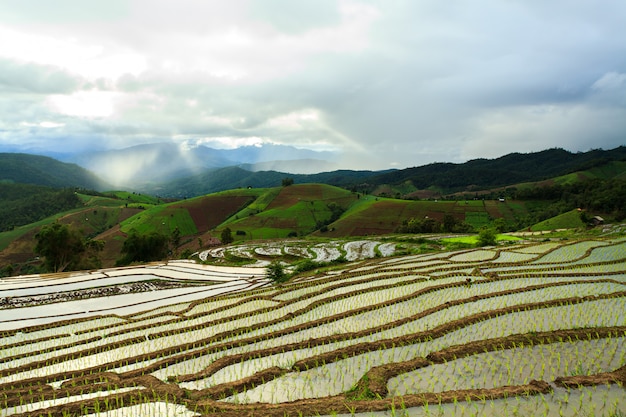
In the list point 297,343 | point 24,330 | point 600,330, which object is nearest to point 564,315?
point 600,330

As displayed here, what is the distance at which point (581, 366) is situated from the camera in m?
→ 8.43

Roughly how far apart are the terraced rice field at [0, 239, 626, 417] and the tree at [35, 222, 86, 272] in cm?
3428

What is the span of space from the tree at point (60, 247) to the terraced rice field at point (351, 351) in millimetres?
34283

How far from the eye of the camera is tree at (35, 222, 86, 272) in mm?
50062

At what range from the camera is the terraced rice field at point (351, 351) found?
713 centimetres

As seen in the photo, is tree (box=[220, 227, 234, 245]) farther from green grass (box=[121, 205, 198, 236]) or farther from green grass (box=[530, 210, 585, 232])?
green grass (box=[530, 210, 585, 232])

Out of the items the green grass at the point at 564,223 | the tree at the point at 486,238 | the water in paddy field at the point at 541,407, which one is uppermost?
the water in paddy field at the point at 541,407

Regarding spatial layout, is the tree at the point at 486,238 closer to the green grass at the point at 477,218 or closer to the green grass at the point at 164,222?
the green grass at the point at 477,218

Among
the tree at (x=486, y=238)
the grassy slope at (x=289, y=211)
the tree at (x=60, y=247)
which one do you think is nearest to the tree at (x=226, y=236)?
the grassy slope at (x=289, y=211)

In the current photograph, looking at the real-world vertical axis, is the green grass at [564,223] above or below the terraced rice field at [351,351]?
below

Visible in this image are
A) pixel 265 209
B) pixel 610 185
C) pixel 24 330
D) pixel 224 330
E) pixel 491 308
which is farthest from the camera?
pixel 265 209

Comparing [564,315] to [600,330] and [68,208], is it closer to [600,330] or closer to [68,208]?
[600,330]

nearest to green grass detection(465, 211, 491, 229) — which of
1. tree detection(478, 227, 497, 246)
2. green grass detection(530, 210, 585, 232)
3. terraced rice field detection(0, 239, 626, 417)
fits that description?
green grass detection(530, 210, 585, 232)

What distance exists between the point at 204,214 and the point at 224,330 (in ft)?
466
